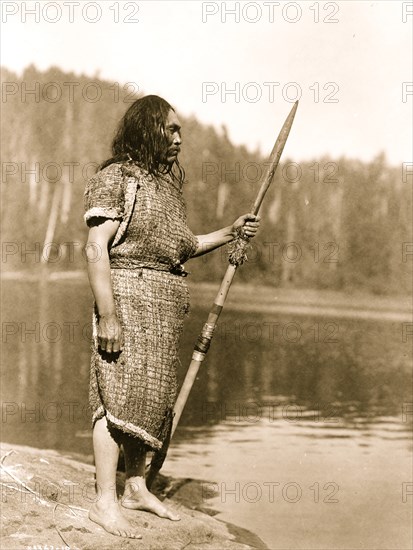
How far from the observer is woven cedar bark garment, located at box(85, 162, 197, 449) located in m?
2.62

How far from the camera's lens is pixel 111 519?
260cm

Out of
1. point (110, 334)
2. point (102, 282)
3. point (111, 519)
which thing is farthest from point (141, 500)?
point (102, 282)

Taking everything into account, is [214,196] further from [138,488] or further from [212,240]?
[138,488]

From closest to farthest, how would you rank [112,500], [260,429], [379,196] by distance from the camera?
[112,500] → [260,429] → [379,196]

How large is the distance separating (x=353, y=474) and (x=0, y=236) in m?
2.80

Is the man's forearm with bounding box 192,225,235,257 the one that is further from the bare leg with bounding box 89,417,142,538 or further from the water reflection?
the water reflection

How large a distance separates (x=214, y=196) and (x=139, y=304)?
256 cm

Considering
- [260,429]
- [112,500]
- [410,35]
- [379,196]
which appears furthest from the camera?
[379,196]

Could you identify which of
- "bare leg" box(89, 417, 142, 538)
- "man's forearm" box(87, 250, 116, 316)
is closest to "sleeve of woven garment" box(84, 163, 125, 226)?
"man's forearm" box(87, 250, 116, 316)

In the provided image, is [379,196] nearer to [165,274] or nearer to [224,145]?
[224,145]

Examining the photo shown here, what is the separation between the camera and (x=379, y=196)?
17.4 feet

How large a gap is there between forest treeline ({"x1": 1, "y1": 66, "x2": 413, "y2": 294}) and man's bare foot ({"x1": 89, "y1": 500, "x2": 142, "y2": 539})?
2.68m

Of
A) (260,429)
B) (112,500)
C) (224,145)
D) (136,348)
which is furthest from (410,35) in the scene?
(112,500)

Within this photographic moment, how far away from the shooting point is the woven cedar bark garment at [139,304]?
2.62m
